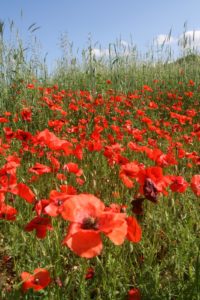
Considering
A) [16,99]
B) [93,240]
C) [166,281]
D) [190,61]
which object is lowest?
[166,281]

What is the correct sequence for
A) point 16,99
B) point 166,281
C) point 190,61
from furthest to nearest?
point 190,61 < point 16,99 < point 166,281

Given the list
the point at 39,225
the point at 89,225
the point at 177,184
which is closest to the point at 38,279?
the point at 39,225

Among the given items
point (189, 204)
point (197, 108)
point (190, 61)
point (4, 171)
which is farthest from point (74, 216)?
point (190, 61)

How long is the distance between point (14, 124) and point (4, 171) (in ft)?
12.3

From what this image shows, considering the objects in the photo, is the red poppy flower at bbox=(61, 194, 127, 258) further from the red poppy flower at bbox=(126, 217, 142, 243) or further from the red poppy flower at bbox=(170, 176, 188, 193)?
the red poppy flower at bbox=(170, 176, 188, 193)

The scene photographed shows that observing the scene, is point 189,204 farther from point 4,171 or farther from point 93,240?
point 93,240

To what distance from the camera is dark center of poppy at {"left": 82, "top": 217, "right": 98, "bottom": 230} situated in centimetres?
106

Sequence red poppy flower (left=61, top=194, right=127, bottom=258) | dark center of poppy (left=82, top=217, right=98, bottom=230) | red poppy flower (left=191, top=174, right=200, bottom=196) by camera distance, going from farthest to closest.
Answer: red poppy flower (left=191, top=174, right=200, bottom=196) < dark center of poppy (left=82, top=217, right=98, bottom=230) < red poppy flower (left=61, top=194, right=127, bottom=258)

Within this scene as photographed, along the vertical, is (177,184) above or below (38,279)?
above

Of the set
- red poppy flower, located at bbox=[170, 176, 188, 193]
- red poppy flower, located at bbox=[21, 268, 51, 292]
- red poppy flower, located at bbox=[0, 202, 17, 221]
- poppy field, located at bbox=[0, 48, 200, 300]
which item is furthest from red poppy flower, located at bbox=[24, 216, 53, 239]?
red poppy flower, located at bbox=[170, 176, 188, 193]

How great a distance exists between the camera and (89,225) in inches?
42.2

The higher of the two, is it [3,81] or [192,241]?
[3,81]

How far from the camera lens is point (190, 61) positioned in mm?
11297

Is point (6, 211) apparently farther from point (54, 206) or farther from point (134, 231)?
point (134, 231)
